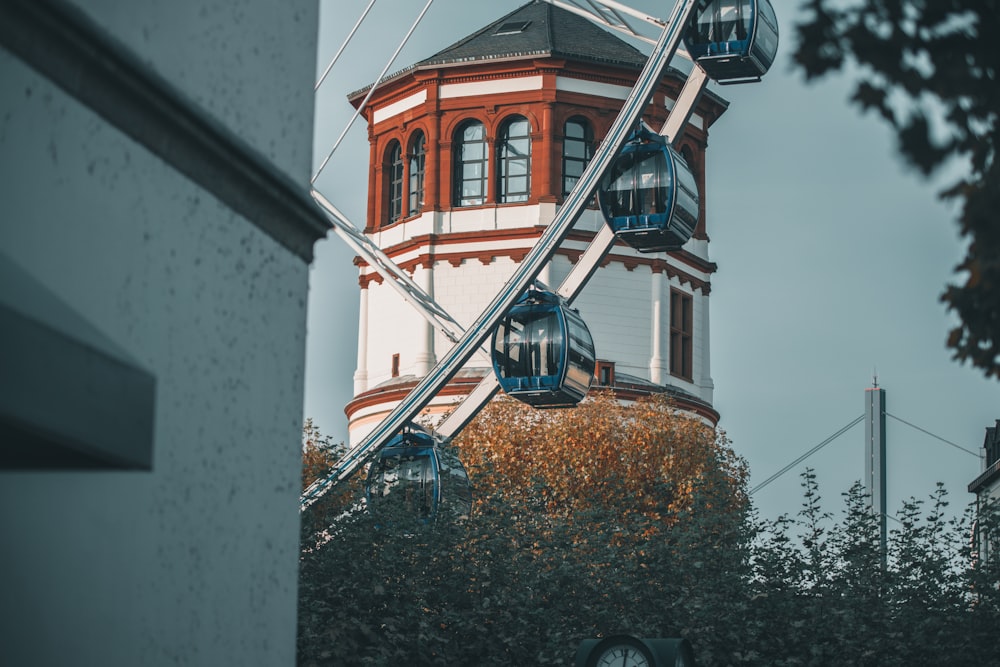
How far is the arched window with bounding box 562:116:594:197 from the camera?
56.3m

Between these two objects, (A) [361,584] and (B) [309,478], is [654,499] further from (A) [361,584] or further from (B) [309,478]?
(A) [361,584]

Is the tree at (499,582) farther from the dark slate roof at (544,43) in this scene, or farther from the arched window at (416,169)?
the dark slate roof at (544,43)

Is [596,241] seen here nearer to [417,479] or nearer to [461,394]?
[417,479]

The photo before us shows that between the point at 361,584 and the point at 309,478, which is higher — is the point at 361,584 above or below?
below

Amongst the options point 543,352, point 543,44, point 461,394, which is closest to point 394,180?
point 543,44

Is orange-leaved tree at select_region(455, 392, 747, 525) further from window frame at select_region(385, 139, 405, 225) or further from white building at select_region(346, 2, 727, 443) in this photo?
window frame at select_region(385, 139, 405, 225)

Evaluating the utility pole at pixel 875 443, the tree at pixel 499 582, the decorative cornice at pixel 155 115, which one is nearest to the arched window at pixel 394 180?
the utility pole at pixel 875 443

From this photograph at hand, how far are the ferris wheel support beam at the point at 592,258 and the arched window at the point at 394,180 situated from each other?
30.0 metres

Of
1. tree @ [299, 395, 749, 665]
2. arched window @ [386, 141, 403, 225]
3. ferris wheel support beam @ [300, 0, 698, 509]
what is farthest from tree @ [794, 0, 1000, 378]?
arched window @ [386, 141, 403, 225]

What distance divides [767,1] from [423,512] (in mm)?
8763

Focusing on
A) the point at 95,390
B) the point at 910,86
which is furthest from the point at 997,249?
the point at 95,390

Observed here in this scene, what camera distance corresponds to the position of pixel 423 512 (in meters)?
23.6

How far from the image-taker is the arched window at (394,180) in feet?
193

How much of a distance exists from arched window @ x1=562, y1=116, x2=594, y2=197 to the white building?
43 millimetres
